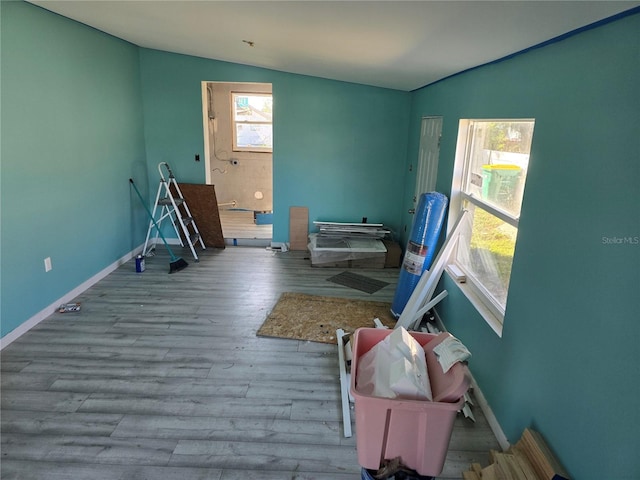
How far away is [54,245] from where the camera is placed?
3.58m

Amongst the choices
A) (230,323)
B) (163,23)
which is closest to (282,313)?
(230,323)

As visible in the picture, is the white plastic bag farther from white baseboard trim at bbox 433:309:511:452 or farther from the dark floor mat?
the dark floor mat

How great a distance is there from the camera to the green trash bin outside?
2410 millimetres

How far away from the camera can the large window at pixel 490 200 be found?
7.80 ft

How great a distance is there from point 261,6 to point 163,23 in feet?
5.18

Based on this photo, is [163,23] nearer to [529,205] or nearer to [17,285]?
[17,285]

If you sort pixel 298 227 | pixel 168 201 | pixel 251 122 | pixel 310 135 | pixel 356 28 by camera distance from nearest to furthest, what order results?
pixel 356 28 < pixel 168 201 < pixel 310 135 < pixel 298 227 < pixel 251 122

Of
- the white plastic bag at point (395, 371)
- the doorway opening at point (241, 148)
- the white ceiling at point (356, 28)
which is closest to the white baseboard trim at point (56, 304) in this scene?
the doorway opening at point (241, 148)

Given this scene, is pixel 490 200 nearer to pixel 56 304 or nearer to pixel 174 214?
pixel 56 304

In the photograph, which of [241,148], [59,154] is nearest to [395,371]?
[59,154]

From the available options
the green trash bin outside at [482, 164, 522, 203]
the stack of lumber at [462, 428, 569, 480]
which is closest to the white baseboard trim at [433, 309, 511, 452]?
the stack of lumber at [462, 428, 569, 480]

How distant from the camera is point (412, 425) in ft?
5.40

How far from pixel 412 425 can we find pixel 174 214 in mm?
4644

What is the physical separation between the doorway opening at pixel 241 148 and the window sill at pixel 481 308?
434cm
